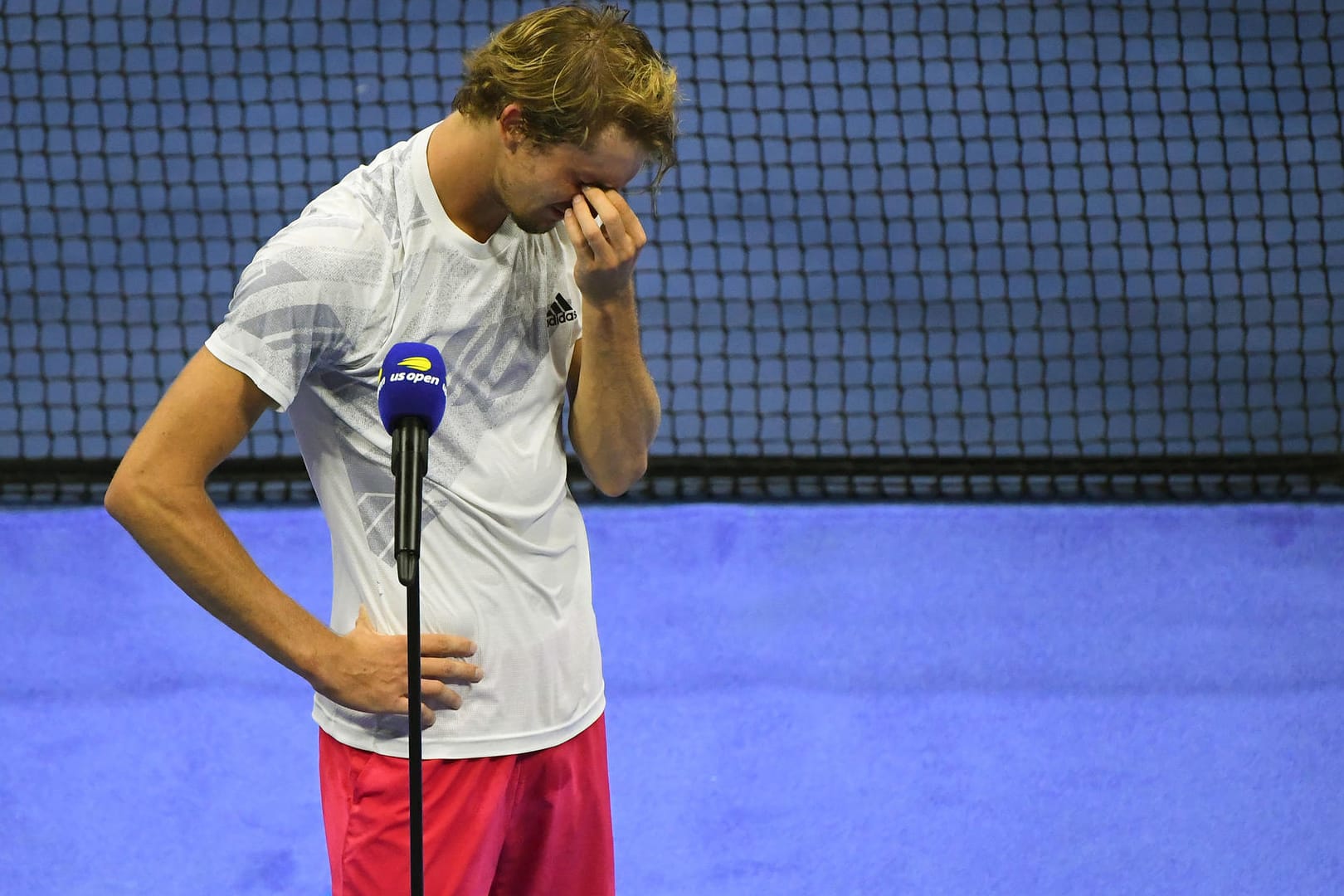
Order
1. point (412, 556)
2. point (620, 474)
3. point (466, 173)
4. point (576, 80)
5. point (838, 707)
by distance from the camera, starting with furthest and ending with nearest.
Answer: point (838, 707) → point (620, 474) → point (466, 173) → point (576, 80) → point (412, 556)

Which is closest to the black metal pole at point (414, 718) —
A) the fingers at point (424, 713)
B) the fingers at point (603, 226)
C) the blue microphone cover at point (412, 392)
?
the blue microphone cover at point (412, 392)

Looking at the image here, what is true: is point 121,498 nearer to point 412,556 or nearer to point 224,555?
point 224,555

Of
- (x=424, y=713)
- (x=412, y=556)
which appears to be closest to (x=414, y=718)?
(x=412, y=556)

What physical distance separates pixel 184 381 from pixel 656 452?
361cm

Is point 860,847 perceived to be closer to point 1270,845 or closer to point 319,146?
point 1270,845

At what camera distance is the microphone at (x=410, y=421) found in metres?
1.27

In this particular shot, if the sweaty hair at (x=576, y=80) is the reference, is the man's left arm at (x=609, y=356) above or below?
below

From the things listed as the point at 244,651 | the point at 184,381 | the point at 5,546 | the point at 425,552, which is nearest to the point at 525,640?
the point at 425,552

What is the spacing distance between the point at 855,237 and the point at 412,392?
519 centimetres

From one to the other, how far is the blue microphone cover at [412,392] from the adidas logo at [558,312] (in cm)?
46

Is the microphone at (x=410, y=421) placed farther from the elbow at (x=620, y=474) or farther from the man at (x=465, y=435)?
the elbow at (x=620, y=474)

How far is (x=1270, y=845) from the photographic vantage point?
10.8 feet

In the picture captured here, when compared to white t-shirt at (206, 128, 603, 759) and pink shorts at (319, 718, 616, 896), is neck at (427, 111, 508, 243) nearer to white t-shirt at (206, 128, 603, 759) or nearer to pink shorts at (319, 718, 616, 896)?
white t-shirt at (206, 128, 603, 759)

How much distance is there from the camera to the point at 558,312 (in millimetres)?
1794
